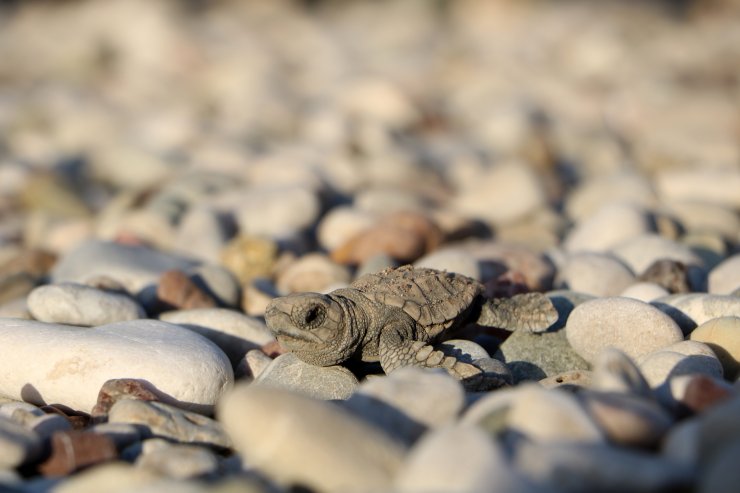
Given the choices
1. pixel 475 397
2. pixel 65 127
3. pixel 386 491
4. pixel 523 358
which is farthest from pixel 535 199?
pixel 65 127

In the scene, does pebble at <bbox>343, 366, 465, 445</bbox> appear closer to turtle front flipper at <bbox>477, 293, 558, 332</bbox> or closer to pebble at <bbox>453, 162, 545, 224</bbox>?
turtle front flipper at <bbox>477, 293, 558, 332</bbox>

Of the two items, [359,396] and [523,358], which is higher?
[359,396]

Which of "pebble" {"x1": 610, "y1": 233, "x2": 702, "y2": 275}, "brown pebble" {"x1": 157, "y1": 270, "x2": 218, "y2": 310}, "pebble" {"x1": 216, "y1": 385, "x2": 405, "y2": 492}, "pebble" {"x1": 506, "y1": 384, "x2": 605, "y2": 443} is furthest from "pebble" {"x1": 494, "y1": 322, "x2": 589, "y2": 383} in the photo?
"brown pebble" {"x1": 157, "y1": 270, "x2": 218, "y2": 310}

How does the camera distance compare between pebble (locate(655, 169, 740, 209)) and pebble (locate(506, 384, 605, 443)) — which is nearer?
pebble (locate(506, 384, 605, 443))

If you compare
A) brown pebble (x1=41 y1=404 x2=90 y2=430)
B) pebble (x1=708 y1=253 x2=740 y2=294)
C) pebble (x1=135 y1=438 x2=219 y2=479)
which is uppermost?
pebble (x1=135 y1=438 x2=219 y2=479)

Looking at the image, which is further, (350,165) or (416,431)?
(350,165)

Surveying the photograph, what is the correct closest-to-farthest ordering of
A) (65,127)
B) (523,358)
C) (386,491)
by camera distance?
(386,491) → (523,358) → (65,127)

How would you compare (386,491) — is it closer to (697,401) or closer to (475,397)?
(475,397)
